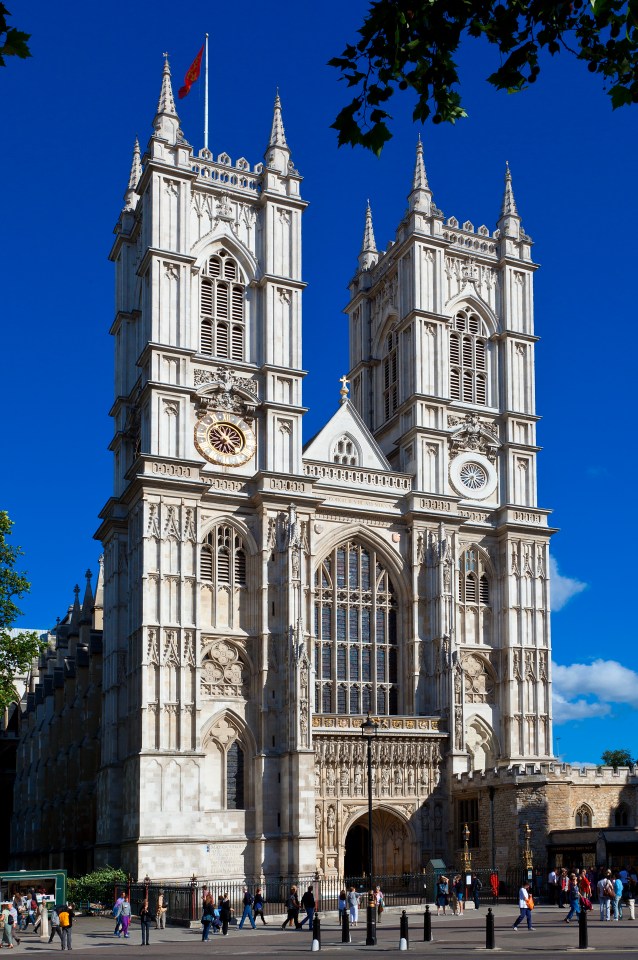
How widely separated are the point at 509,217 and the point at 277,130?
12.9m

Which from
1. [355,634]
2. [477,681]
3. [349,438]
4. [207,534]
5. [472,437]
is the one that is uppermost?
[472,437]

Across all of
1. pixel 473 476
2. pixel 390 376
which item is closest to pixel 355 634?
pixel 473 476

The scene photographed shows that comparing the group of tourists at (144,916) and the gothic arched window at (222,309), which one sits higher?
the gothic arched window at (222,309)

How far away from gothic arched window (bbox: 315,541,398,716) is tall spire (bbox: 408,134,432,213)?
55.3 ft

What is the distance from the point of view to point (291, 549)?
4947 centimetres

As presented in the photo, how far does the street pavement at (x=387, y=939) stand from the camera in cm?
2769

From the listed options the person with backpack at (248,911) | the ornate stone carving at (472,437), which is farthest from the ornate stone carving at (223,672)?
the ornate stone carving at (472,437)

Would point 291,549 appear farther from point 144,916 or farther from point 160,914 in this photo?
point 144,916

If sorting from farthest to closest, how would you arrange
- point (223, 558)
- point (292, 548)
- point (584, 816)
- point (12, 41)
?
point (223, 558), point (292, 548), point (584, 816), point (12, 41)

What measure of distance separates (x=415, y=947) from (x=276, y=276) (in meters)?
32.0

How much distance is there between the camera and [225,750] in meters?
48.0

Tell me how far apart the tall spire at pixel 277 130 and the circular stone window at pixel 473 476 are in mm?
16534

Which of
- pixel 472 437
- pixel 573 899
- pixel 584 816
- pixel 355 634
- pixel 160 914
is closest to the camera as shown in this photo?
pixel 573 899

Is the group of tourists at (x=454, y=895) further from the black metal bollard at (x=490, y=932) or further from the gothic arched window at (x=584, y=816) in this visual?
the black metal bollard at (x=490, y=932)
